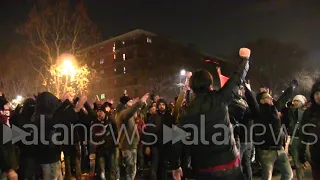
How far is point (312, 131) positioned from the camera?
245 inches

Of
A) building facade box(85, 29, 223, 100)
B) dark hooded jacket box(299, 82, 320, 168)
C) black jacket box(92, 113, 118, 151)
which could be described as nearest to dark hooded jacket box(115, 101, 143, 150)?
black jacket box(92, 113, 118, 151)

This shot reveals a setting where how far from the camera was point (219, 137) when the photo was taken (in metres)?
4.42

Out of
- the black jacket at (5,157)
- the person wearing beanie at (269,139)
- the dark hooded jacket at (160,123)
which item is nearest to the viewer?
the black jacket at (5,157)

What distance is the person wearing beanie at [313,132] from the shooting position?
19.8ft

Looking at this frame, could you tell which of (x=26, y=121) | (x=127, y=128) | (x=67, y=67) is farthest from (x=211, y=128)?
(x=67, y=67)

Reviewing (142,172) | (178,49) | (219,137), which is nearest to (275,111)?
(219,137)

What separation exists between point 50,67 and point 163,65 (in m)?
33.3

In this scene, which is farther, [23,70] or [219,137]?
[23,70]

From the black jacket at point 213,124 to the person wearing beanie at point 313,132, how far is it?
2.12 metres

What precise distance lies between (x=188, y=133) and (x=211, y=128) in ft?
0.88

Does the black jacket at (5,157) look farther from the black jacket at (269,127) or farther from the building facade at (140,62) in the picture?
the building facade at (140,62)

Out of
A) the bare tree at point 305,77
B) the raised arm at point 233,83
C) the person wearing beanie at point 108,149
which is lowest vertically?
the person wearing beanie at point 108,149

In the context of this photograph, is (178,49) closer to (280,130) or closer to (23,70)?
(23,70)

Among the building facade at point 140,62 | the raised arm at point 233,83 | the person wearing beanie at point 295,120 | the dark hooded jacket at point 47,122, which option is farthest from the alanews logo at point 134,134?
the building facade at point 140,62
